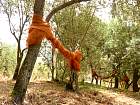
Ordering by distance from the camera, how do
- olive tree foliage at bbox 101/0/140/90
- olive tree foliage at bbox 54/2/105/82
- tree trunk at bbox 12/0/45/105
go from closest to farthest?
1. tree trunk at bbox 12/0/45/105
2. olive tree foliage at bbox 54/2/105/82
3. olive tree foliage at bbox 101/0/140/90

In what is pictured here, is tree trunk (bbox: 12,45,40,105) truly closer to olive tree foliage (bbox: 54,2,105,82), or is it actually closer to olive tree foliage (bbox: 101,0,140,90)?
olive tree foliage (bbox: 54,2,105,82)

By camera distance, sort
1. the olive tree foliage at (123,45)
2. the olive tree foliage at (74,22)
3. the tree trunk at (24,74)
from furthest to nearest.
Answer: the olive tree foliage at (123,45) → the olive tree foliage at (74,22) → the tree trunk at (24,74)

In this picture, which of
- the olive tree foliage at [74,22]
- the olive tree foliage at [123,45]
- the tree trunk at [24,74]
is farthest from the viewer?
the olive tree foliage at [123,45]

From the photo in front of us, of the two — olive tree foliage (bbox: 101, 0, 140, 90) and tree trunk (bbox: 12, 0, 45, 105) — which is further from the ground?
olive tree foliage (bbox: 101, 0, 140, 90)

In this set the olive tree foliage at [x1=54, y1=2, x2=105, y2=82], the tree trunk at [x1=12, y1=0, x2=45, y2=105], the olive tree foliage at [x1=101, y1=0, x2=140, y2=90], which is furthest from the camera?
the olive tree foliage at [x1=101, y1=0, x2=140, y2=90]

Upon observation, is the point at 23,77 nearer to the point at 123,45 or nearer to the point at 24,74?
the point at 24,74

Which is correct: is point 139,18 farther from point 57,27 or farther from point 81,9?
point 57,27

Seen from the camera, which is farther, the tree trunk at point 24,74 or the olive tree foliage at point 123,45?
the olive tree foliage at point 123,45

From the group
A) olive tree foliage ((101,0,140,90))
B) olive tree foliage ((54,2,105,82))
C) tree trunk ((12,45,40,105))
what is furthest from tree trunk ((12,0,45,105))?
olive tree foliage ((101,0,140,90))

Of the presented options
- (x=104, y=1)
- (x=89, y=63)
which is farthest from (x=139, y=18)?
(x=89, y=63)

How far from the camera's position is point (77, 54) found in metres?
15.5

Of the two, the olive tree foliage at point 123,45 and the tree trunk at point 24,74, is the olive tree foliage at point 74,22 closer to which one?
the olive tree foliage at point 123,45

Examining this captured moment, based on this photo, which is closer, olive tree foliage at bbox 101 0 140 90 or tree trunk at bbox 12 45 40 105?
tree trunk at bbox 12 45 40 105

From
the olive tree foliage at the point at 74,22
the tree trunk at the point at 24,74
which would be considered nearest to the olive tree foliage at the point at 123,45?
the olive tree foliage at the point at 74,22
